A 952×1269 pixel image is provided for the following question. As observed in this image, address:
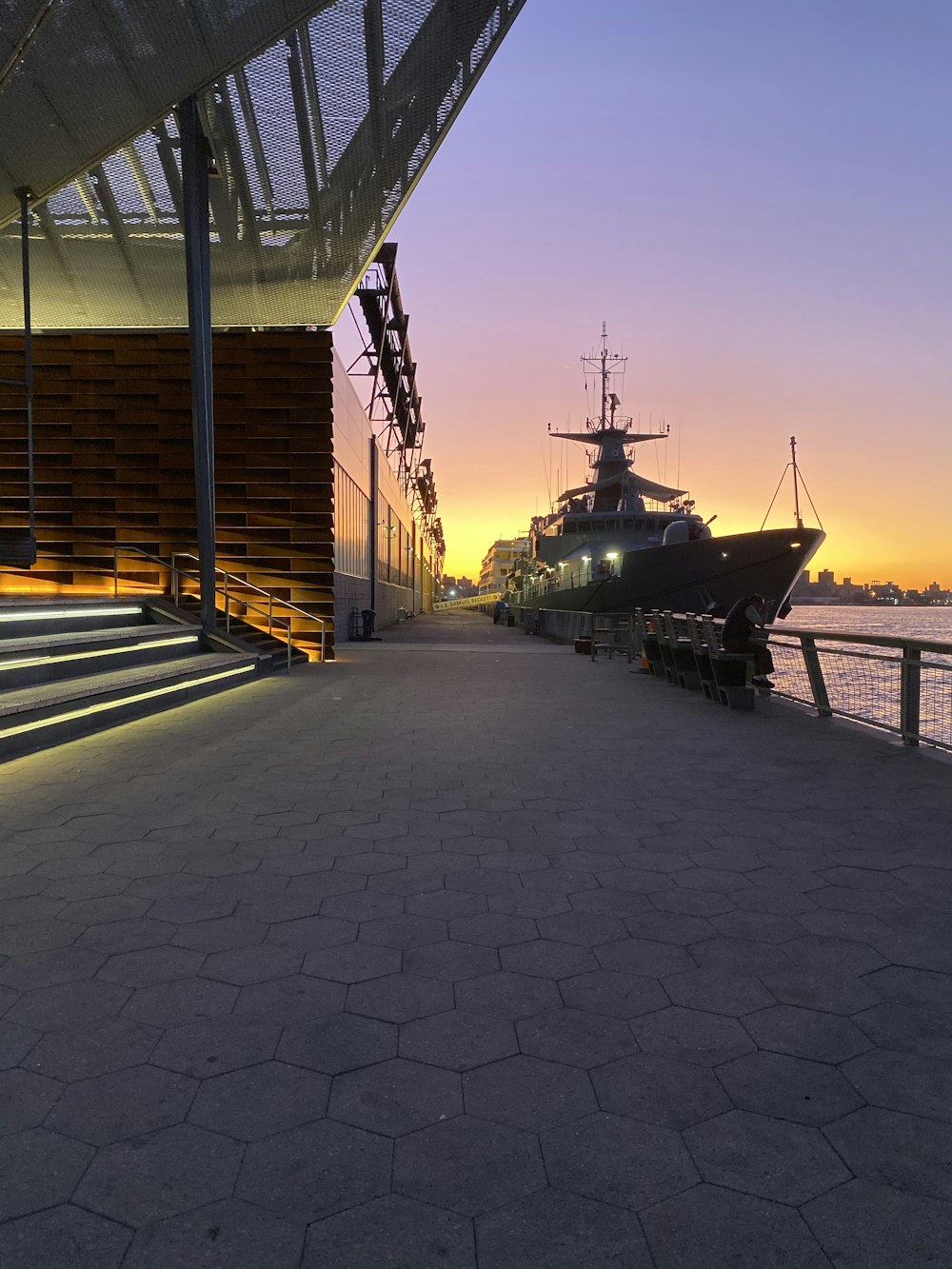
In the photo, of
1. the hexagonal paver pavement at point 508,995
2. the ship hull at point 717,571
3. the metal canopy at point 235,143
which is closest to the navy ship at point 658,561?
the ship hull at point 717,571

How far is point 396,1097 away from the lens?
1994 millimetres

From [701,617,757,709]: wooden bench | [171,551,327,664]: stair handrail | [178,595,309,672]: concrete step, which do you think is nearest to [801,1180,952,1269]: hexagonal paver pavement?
[701,617,757,709]: wooden bench

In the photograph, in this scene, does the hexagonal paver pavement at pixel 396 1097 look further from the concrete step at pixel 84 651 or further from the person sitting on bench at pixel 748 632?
the person sitting on bench at pixel 748 632

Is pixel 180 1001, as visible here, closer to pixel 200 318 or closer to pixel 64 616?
pixel 64 616

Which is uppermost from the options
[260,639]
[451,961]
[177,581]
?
[177,581]

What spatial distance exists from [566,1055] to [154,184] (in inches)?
608

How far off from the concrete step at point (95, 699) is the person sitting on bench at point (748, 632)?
699 cm

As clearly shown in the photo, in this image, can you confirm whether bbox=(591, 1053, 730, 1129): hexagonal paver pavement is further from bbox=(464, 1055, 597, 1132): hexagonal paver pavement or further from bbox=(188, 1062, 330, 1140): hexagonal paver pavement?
bbox=(188, 1062, 330, 1140): hexagonal paver pavement

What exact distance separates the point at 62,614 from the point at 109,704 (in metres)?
2.69

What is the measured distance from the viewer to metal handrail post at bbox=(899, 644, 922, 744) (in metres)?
6.84

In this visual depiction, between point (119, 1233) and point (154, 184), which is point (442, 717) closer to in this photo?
point (119, 1233)

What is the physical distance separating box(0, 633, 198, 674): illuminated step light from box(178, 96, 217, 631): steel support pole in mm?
1255

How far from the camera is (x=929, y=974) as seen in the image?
2664 mm

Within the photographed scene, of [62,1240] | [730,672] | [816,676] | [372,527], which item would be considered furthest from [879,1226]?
[372,527]
